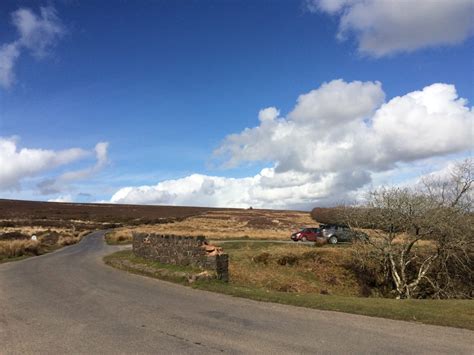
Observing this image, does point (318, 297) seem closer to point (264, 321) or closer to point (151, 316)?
point (264, 321)

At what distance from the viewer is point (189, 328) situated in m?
8.98

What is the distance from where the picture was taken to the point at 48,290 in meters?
14.8

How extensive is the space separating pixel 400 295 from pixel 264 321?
15.6 meters

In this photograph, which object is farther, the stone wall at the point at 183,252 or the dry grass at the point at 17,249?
the dry grass at the point at 17,249

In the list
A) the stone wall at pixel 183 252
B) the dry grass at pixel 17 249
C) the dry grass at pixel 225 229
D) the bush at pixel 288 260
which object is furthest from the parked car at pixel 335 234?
the dry grass at pixel 17 249

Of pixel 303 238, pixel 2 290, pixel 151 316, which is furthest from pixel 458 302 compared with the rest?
pixel 303 238

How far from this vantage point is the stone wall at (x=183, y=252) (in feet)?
55.6

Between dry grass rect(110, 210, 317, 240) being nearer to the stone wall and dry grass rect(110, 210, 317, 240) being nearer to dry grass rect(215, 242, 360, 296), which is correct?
dry grass rect(215, 242, 360, 296)

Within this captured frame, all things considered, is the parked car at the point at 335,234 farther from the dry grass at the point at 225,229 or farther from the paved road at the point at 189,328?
the paved road at the point at 189,328

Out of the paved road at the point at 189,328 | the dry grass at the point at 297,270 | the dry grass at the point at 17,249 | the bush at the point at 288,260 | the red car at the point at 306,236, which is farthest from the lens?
the red car at the point at 306,236

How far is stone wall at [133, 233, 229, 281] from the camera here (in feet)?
55.6

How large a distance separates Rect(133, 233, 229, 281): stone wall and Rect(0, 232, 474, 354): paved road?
10.3ft

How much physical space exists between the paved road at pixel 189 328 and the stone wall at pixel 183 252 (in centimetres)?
315

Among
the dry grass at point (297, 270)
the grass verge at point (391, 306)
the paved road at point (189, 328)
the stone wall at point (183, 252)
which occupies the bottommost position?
the dry grass at point (297, 270)
